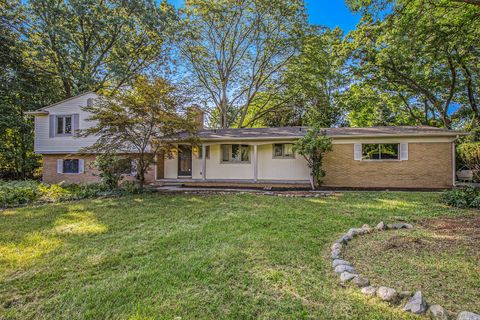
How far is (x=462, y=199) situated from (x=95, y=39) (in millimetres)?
22113

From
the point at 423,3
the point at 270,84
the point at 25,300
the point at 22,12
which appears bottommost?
the point at 25,300

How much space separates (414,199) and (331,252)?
621 cm

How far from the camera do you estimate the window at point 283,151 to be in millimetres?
12414

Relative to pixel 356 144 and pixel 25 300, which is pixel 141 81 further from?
pixel 356 144

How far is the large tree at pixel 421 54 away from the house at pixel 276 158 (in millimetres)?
3696

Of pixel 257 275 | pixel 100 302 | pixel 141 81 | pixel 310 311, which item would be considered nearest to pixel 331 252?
pixel 257 275

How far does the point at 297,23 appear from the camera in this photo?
18.2 meters

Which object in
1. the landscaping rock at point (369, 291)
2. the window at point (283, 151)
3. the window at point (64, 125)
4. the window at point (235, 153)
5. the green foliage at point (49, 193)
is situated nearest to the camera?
the landscaping rock at point (369, 291)

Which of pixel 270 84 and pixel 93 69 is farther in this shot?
pixel 270 84

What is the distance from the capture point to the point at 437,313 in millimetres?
2238

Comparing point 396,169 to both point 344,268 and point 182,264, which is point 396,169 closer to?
point 344,268

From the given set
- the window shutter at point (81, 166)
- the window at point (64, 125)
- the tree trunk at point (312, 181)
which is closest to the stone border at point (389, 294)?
the tree trunk at point (312, 181)

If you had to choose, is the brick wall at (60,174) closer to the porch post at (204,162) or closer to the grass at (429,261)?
the porch post at (204,162)

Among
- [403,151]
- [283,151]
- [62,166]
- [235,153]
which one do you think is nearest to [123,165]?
[235,153]
